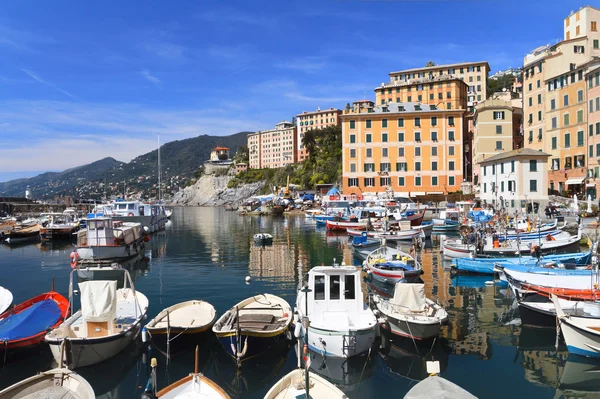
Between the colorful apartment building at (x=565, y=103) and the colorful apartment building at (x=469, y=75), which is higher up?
Answer: the colorful apartment building at (x=469, y=75)

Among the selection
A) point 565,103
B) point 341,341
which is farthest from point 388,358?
point 565,103

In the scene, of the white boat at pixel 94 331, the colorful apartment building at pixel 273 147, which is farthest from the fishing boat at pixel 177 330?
the colorful apartment building at pixel 273 147

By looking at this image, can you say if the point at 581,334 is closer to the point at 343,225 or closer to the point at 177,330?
the point at 177,330

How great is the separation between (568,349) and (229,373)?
11.0 meters

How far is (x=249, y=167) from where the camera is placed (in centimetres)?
18250

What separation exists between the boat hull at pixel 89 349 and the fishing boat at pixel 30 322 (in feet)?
4.22

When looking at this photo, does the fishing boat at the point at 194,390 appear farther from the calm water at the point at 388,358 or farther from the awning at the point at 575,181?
the awning at the point at 575,181

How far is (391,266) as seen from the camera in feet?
80.9

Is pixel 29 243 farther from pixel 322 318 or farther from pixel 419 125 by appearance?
pixel 419 125

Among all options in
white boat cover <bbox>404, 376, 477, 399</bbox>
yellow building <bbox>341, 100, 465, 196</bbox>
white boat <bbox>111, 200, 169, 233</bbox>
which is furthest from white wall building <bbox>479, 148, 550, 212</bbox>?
white boat cover <bbox>404, 376, 477, 399</bbox>

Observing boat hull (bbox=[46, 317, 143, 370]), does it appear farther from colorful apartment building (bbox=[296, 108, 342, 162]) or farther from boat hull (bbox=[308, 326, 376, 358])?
colorful apartment building (bbox=[296, 108, 342, 162])

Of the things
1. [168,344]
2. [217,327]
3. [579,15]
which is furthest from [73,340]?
[579,15]

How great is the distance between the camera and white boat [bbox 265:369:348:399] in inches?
391

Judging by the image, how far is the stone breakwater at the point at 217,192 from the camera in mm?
159750
